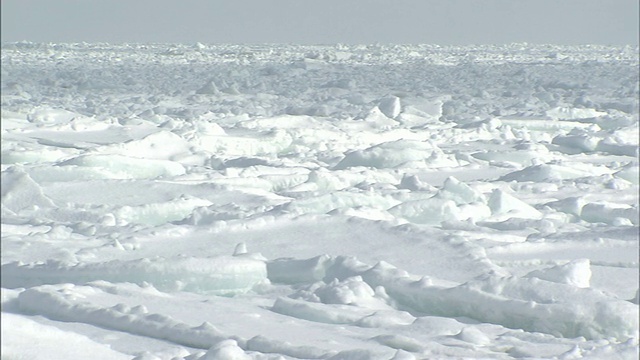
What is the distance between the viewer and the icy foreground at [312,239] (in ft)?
6.02

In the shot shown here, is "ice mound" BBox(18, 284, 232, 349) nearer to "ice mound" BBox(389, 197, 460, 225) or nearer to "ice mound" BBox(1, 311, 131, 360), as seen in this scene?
"ice mound" BBox(1, 311, 131, 360)

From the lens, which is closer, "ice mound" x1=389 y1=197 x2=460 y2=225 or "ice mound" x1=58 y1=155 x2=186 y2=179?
"ice mound" x1=389 y1=197 x2=460 y2=225

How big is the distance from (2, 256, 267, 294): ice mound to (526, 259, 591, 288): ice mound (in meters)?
0.70

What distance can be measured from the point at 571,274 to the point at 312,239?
2.29 ft

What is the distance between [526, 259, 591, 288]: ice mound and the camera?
2.24m

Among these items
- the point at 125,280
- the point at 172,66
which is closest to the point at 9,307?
the point at 125,280

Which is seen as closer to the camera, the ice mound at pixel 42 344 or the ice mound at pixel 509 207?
the ice mound at pixel 42 344

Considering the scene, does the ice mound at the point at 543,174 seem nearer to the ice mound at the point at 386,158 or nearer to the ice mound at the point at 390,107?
the ice mound at the point at 386,158

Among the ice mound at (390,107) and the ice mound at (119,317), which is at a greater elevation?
→ the ice mound at (390,107)

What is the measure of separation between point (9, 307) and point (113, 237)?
81cm

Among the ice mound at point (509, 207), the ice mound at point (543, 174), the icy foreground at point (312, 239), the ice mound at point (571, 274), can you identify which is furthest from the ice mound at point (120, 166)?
the ice mound at point (571, 274)

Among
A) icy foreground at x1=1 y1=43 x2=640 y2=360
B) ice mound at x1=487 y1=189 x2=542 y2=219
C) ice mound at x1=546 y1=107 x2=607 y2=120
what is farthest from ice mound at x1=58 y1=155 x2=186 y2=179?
ice mound at x1=546 y1=107 x2=607 y2=120

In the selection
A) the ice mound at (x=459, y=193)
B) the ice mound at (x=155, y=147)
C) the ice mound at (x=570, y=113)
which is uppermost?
the ice mound at (x=570, y=113)

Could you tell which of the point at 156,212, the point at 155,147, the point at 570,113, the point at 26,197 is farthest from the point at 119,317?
the point at 570,113
